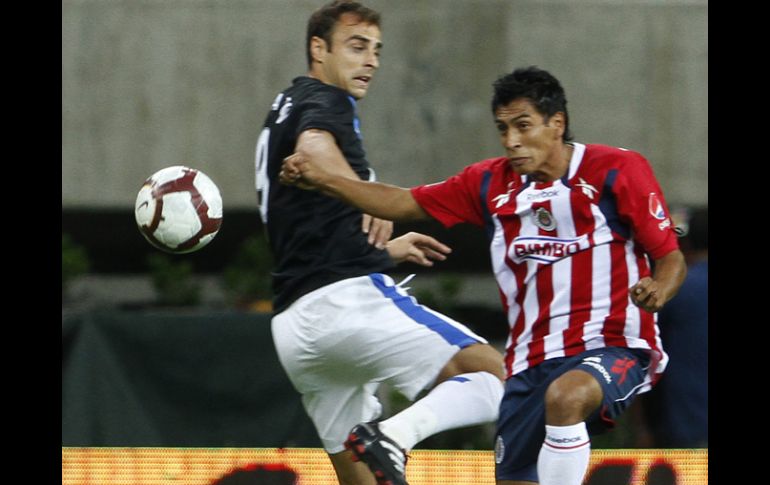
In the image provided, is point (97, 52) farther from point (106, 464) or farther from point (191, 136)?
point (106, 464)

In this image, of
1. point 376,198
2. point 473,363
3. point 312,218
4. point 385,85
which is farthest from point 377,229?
point 385,85

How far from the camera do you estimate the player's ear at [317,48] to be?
5559mm

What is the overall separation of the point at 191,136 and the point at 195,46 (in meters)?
0.80

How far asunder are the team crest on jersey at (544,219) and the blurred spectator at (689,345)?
2083mm

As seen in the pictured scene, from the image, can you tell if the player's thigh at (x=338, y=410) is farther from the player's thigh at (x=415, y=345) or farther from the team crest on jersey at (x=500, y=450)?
the team crest on jersey at (x=500, y=450)

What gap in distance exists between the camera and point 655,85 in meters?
Answer: 10.5

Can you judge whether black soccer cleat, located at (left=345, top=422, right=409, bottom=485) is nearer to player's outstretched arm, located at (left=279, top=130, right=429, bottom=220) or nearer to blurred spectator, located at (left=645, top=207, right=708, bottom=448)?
player's outstretched arm, located at (left=279, top=130, right=429, bottom=220)

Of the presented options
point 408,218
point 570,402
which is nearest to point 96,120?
point 408,218

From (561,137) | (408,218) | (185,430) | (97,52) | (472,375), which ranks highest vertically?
(97,52)

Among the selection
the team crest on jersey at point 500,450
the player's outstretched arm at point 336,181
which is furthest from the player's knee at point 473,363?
the player's outstretched arm at point 336,181

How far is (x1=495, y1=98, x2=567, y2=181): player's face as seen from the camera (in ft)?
15.8

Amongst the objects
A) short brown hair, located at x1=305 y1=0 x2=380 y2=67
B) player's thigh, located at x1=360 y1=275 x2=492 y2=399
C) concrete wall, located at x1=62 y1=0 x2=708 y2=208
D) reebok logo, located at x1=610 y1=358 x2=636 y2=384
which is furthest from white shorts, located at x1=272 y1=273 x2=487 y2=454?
concrete wall, located at x1=62 y1=0 x2=708 y2=208

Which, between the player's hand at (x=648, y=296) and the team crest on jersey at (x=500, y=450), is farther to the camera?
the team crest on jersey at (x=500, y=450)

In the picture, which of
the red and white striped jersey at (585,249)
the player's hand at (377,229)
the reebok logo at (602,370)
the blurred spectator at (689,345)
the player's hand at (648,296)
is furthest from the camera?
the blurred spectator at (689,345)
